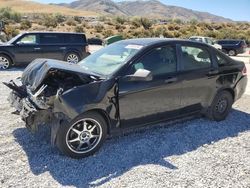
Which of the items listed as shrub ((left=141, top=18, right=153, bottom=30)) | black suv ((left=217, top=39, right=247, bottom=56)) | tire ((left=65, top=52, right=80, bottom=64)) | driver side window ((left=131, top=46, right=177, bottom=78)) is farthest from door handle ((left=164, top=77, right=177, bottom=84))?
shrub ((left=141, top=18, right=153, bottom=30))

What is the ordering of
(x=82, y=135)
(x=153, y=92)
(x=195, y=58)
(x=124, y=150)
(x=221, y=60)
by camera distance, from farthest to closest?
(x=221, y=60) → (x=195, y=58) → (x=153, y=92) → (x=124, y=150) → (x=82, y=135)

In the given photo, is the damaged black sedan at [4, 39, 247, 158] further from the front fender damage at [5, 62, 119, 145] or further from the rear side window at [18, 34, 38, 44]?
the rear side window at [18, 34, 38, 44]

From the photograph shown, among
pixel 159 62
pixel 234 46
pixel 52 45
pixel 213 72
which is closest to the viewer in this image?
pixel 159 62

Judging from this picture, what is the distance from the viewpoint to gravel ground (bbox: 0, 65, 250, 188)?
14.4 ft

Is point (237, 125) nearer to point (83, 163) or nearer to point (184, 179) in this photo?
point (184, 179)

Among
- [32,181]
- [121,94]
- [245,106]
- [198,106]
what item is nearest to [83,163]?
[32,181]

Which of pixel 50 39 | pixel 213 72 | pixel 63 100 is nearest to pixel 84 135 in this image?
pixel 63 100

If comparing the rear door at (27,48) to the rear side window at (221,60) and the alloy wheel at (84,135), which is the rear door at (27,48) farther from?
the alloy wheel at (84,135)

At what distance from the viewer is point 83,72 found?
16.6 feet

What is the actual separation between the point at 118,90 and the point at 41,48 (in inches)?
409

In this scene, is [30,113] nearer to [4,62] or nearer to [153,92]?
[153,92]

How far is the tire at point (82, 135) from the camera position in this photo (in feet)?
15.7

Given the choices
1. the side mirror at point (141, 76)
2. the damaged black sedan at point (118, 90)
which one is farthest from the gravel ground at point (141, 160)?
the side mirror at point (141, 76)

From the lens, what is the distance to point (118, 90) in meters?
5.18
